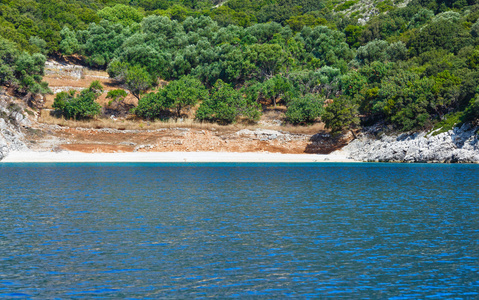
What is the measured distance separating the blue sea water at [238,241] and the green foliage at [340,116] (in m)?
36.8

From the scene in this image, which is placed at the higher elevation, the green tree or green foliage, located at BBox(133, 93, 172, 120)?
the green tree

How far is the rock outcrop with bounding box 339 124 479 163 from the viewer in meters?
65.8

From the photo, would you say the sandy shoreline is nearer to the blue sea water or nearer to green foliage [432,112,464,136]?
green foliage [432,112,464,136]

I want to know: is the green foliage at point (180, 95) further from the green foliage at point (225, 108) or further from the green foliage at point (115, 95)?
the green foliage at point (115, 95)

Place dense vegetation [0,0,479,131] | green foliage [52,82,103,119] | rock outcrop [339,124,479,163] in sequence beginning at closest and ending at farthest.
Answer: rock outcrop [339,124,479,163]
dense vegetation [0,0,479,131]
green foliage [52,82,103,119]

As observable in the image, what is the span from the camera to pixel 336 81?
322 ft

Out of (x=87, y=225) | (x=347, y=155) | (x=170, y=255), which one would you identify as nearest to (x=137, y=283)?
(x=170, y=255)

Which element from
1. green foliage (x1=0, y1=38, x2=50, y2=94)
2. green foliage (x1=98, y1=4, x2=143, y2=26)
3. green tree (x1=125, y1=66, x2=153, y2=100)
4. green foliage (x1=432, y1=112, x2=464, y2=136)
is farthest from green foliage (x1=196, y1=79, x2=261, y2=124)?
green foliage (x1=98, y1=4, x2=143, y2=26)

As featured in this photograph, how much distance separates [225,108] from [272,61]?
71.7 ft

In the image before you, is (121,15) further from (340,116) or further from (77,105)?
(340,116)

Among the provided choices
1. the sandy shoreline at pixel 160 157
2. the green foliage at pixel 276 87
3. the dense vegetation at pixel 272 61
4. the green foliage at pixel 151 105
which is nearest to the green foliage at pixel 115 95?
Answer: the dense vegetation at pixel 272 61

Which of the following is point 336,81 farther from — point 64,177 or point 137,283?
point 137,283

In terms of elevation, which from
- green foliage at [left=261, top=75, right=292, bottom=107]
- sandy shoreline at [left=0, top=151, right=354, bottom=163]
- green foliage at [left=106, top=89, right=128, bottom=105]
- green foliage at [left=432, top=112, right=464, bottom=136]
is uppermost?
green foliage at [left=261, top=75, right=292, bottom=107]

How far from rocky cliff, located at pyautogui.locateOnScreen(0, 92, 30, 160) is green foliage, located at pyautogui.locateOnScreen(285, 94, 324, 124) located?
47.5 metres
